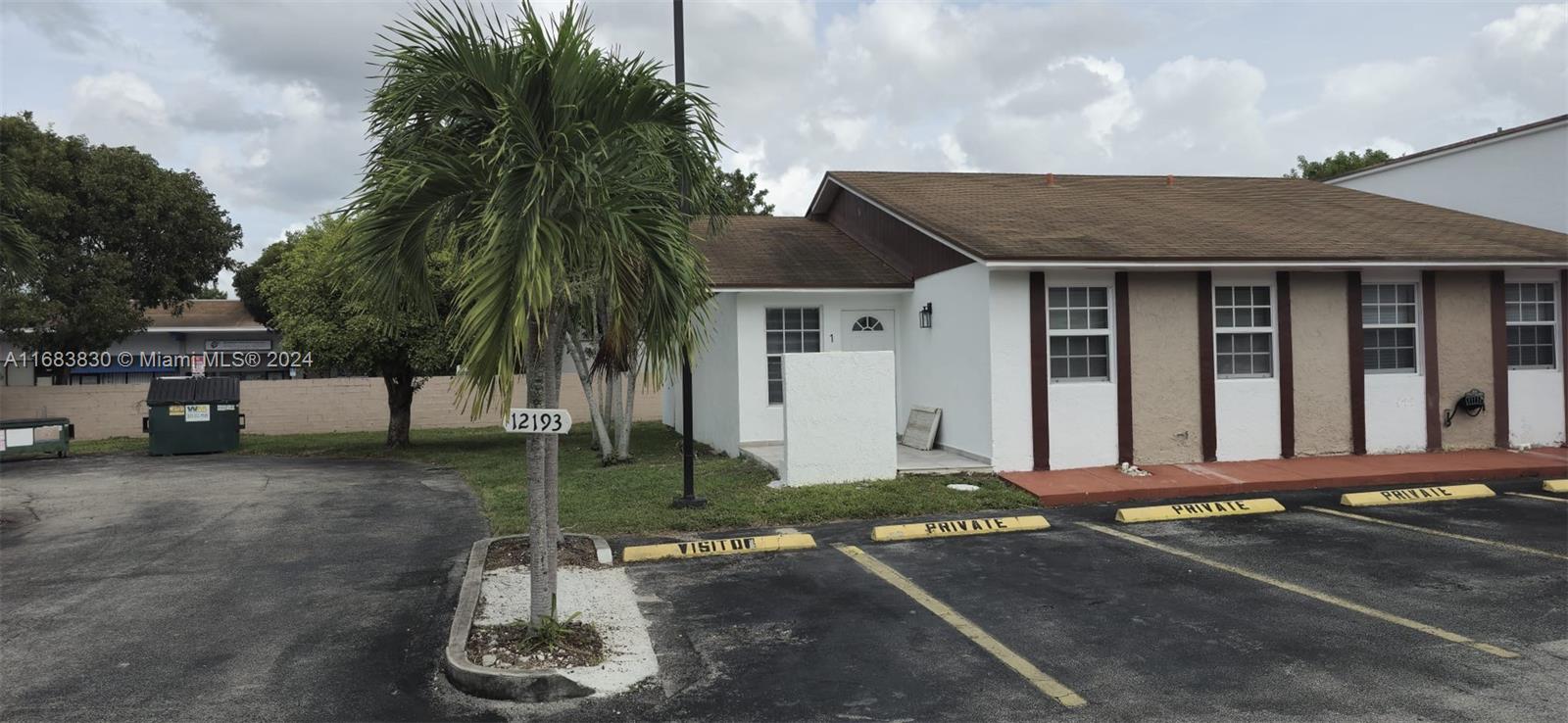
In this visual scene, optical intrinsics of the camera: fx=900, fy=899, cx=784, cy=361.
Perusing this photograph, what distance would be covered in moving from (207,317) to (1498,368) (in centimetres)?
4253

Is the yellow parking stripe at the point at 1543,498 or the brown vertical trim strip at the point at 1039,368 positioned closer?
the yellow parking stripe at the point at 1543,498

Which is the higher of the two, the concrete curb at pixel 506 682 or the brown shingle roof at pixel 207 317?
the brown shingle roof at pixel 207 317

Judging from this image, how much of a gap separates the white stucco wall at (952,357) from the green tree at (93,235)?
2178 centimetres

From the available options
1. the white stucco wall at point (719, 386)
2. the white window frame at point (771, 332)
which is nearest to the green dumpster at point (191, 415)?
the white stucco wall at point (719, 386)

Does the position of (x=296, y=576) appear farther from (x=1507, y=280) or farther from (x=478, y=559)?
(x=1507, y=280)

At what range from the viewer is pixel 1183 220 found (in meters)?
13.8

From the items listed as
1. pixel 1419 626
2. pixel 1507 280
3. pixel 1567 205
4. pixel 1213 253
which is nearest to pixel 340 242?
pixel 1419 626

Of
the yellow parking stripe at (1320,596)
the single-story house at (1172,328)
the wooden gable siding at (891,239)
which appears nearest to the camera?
the yellow parking stripe at (1320,596)

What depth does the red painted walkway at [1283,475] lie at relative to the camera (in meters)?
10.6

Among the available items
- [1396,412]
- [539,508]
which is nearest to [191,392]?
[539,508]

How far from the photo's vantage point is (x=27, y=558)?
8.82 m

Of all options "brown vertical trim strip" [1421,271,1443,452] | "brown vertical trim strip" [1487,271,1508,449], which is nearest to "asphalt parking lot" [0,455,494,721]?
"brown vertical trim strip" [1421,271,1443,452]

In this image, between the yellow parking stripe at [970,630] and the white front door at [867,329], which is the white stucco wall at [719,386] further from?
the yellow parking stripe at [970,630]

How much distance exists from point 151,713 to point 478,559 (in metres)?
3.14
